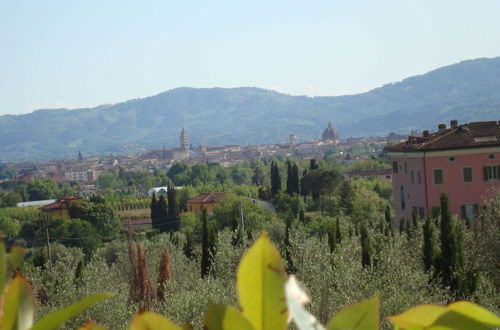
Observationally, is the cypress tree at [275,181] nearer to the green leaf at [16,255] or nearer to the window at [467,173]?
the window at [467,173]

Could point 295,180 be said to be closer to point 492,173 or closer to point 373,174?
point 373,174

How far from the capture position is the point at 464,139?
28.3 meters

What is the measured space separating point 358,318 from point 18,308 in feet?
1.31

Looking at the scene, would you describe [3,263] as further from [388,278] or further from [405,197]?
[405,197]

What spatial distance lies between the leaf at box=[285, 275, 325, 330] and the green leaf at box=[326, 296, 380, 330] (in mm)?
123

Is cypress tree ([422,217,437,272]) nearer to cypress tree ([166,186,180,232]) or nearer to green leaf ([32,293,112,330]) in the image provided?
green leaf ([32,293,112,330])

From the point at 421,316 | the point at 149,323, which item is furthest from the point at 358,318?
the point at 149,323

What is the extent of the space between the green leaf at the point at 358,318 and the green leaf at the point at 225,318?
0.11m

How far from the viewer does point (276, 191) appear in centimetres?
6084

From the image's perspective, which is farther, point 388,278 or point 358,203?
point 358,203

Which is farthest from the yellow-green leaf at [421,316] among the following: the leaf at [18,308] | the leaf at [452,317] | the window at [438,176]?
the window at [438,176]

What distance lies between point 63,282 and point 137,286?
1.62 m

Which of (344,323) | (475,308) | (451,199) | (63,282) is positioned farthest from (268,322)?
(451,199)

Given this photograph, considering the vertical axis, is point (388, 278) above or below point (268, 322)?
below
